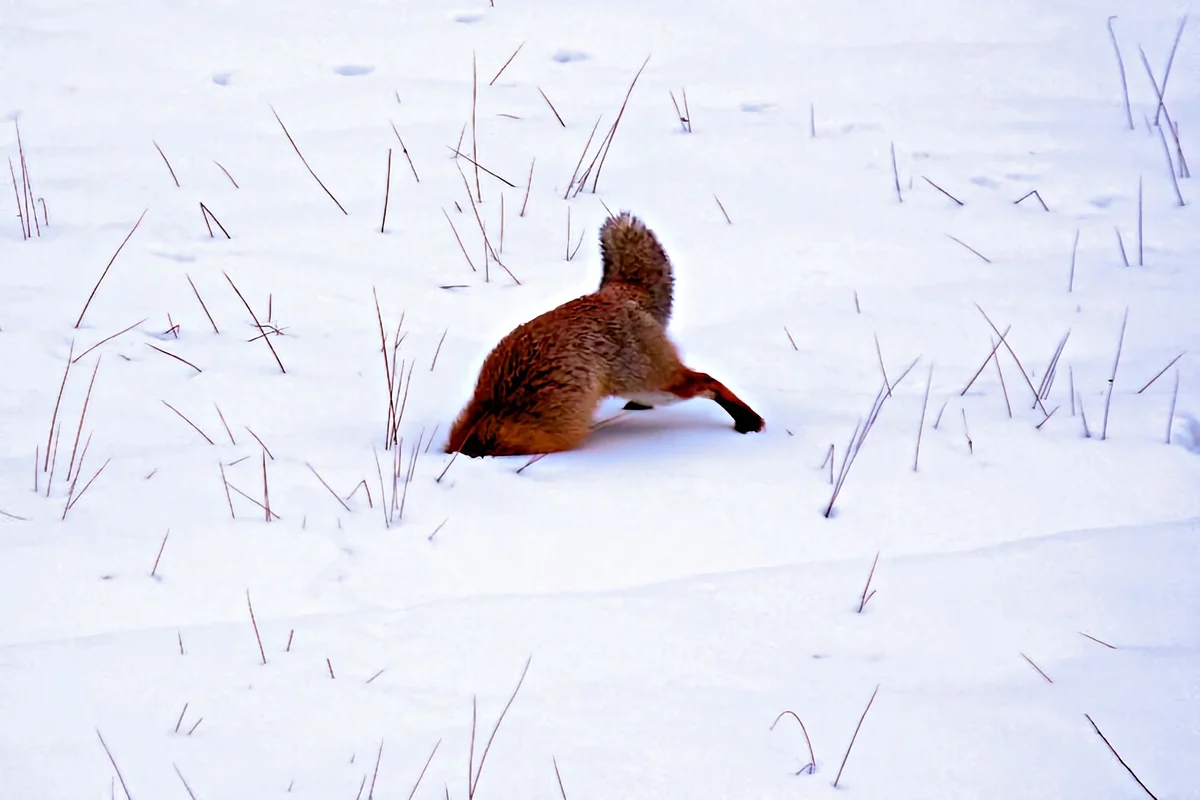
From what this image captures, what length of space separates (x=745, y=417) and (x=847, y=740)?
4.95 ft

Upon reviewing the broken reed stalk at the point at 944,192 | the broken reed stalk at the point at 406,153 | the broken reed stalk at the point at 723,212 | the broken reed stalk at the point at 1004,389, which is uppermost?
the broken reed stalk at the point at 406,153

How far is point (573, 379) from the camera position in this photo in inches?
140

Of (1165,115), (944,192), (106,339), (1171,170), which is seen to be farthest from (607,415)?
(1165,115)

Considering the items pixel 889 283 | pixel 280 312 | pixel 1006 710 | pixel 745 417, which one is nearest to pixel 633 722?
pixel 1006 710

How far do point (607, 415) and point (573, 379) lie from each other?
510mm

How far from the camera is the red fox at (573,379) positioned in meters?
3.54

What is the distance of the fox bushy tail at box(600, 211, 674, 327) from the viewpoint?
403 cm

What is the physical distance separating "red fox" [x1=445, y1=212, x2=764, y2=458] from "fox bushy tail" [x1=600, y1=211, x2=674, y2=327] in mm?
52

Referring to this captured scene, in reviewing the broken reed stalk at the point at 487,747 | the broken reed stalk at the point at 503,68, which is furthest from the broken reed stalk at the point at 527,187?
the broken reed stalk at the point at 487,747

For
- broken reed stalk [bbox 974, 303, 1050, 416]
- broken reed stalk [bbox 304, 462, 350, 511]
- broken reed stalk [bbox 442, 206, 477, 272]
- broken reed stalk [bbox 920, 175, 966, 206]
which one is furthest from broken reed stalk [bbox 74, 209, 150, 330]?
broken reed stalk [bbox 920, 175, 966, 206]

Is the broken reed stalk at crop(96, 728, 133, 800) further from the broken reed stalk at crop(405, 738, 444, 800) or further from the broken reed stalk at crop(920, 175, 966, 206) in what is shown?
the broken reed stalk at crop(920, 175, 966, 206)

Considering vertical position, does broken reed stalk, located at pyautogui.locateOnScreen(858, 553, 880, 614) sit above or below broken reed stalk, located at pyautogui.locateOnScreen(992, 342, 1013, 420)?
below

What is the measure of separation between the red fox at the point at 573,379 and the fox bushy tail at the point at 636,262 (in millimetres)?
52

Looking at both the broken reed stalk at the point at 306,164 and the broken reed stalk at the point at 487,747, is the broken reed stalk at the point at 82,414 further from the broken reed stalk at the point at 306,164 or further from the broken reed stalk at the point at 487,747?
the broken reed stalk at the point at 306,164
